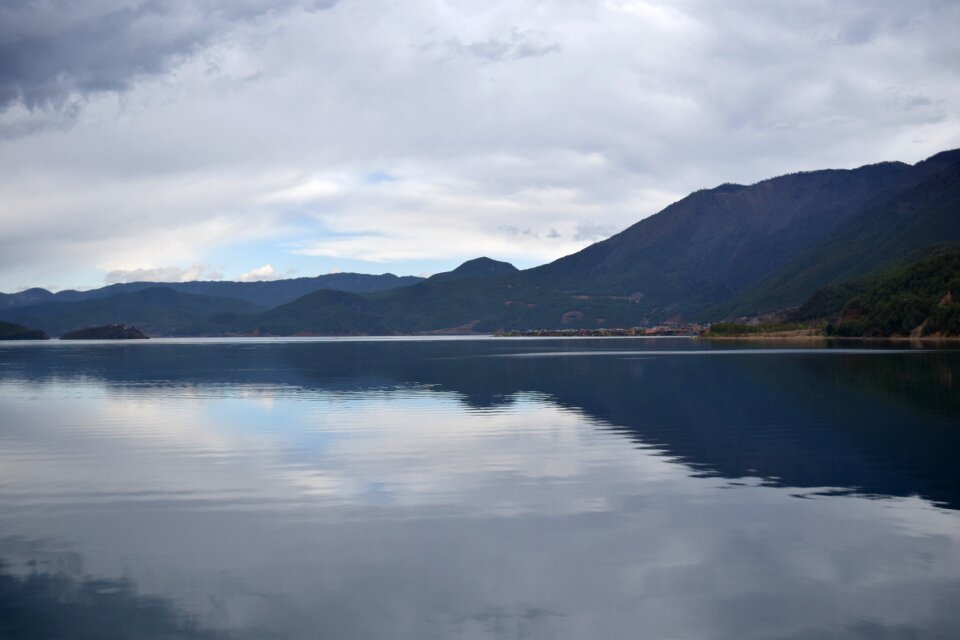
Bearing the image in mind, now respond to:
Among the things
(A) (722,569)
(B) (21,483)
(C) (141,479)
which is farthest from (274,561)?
(B) (21,483)

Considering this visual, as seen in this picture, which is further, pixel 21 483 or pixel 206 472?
pixel 206 472

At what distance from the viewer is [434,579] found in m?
16.7

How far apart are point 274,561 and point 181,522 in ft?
17.0

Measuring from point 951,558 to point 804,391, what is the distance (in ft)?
143

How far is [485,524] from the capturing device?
69.6 feet

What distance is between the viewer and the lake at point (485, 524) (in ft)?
48.5

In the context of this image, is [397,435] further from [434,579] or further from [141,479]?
[434,579]

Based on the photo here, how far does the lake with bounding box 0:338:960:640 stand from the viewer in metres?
14.8

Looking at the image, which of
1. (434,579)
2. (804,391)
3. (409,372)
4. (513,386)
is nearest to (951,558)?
(434,579)

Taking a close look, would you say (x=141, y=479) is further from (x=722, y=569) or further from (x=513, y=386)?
(x=513, y=386)

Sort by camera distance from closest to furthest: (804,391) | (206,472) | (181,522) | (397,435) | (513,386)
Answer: (181,522) < (206,472) < (397,435) < (804,391) < (513,386)

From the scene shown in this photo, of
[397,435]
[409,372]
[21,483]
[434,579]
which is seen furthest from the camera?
[409,372]

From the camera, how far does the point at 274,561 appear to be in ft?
59.3

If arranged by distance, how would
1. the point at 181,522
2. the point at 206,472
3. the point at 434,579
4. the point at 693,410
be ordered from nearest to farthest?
the point at 434,579 → the point at 181,522 → the point at 206,472 → the point at 693,410
